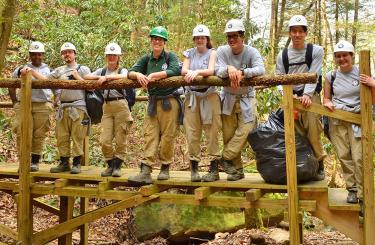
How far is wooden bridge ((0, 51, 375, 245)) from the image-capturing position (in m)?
4.92

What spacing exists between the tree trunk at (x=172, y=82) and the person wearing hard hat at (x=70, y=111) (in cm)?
40

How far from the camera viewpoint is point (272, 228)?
9.85m

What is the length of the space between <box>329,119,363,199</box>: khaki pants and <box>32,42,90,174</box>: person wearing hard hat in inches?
133

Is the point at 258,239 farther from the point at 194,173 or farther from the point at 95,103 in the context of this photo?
the point at 95,103

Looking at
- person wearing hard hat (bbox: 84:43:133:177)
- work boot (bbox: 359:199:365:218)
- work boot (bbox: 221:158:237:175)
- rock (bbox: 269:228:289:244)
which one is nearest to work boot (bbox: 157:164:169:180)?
person wearing hard hat (bbox: 84:43:133:177)

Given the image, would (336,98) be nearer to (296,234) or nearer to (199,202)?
(296,234)

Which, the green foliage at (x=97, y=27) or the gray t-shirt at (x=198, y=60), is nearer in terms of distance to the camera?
the gray t-shirt at (x=198, y=60)

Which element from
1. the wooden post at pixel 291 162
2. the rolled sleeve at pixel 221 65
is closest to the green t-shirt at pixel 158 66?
the rolled sleeve at pixel 221 65

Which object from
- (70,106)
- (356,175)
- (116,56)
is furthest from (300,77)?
(70,106)

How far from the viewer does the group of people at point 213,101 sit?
5133 mm

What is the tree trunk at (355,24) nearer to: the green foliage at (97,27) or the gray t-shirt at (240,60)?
the green foliage at (97,27)

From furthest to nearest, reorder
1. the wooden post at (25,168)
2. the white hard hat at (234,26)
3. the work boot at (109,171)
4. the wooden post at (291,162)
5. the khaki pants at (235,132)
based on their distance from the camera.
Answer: the work boot at (109,171) < the wooden post at (25,168) < the khaki pants at (235,132) < the white hard hat at (234,26) < the wooden post at (291,162)

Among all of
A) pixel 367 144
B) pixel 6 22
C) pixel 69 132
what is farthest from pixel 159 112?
pixel 6 22

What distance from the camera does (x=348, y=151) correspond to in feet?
17.0
